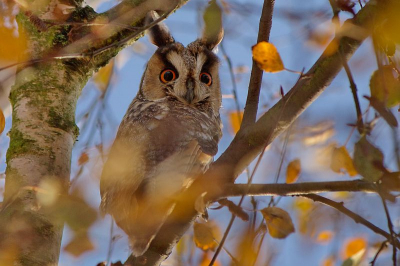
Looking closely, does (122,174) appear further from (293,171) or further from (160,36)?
(160,36)

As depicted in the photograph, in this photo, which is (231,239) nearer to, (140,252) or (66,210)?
(140,252)

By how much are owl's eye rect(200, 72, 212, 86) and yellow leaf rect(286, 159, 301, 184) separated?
3.94 feet

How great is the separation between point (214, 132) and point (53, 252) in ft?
3.91

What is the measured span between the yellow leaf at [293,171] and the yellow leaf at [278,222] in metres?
0.37

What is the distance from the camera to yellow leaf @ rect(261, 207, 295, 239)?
1.92m

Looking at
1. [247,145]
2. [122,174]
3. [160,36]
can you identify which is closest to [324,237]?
[247,145]

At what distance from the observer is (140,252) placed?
6.46 ft

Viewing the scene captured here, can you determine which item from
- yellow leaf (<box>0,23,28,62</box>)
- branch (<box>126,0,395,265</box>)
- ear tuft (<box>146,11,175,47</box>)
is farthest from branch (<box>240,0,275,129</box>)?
ear tuft (<box>146,11,175,47</box>)

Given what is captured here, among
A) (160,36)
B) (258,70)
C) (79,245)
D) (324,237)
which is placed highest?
(160,36)

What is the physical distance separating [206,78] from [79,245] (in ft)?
5.85

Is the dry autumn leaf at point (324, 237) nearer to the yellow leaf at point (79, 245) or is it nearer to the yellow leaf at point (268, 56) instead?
the yellow leaf at point (268, 56)

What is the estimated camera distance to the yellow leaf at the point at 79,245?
6.04 ft

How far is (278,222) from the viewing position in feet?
6.38

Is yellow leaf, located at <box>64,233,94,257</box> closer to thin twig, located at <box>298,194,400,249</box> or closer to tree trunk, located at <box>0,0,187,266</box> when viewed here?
tree trunk, located at <box>0,0,187,266</box>
